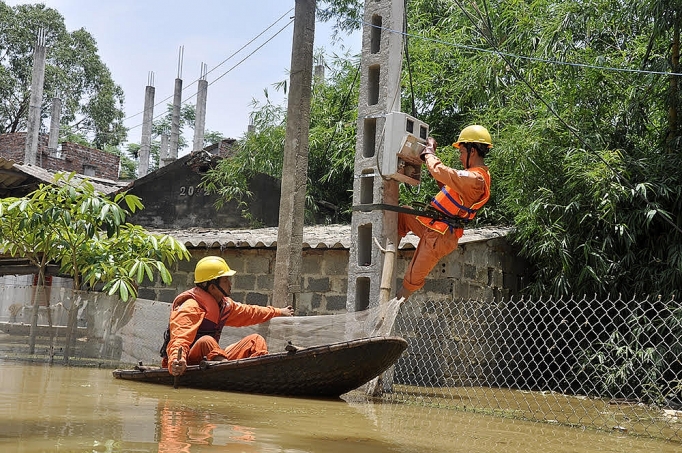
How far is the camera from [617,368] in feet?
30.7

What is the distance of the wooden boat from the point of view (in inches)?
247

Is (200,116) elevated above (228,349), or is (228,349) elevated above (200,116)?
(200,116)

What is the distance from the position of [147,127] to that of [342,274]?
2478cm

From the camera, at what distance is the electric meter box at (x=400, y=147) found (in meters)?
7.12

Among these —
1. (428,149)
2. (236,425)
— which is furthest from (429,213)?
(236,425)

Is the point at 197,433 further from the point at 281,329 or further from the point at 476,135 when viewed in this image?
the point at 476,135

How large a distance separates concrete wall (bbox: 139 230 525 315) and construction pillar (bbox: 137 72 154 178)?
20272 mm

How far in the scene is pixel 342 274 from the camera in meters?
10.9

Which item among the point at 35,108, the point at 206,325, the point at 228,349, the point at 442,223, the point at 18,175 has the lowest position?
the point at 228,349

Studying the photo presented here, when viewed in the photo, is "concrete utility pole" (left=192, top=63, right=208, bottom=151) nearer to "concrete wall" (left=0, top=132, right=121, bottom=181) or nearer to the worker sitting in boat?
"concrete wall" (left=0, top=132, right=121, bottom=181)

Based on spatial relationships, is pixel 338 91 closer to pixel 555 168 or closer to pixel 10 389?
pixel 555 168

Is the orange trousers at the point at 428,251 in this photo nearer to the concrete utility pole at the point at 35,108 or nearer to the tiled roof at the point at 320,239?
the tiled roof at the point at 320,239

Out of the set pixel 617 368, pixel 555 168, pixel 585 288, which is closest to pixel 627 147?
pixel 555 168

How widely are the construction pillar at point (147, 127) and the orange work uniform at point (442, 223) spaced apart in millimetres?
26183
